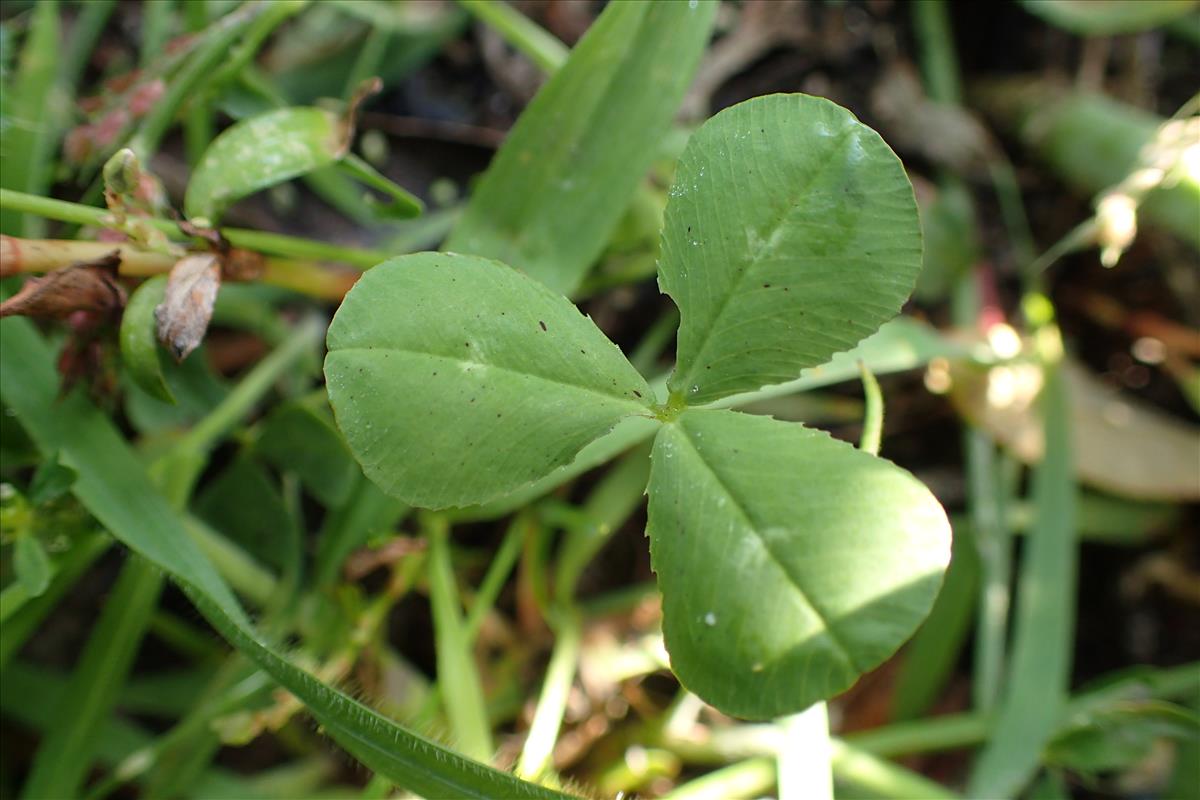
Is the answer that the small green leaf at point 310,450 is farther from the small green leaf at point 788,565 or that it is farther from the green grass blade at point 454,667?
the small green leaf at point 788,565

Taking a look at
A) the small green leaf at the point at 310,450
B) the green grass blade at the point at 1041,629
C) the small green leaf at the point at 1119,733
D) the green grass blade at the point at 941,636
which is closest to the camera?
the small green leaf at the point at 310,450

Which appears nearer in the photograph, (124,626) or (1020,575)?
(124,626)

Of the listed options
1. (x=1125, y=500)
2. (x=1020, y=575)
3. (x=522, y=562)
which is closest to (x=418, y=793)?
(x=522, y=562)

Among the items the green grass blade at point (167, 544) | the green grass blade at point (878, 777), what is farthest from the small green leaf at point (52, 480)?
the green grass blade at point (878, 777)

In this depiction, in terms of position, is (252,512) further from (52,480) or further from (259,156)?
(259,156)

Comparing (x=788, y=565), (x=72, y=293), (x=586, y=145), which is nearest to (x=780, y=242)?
(x=788, y=565)

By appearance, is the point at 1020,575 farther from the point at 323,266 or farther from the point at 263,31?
the point at 263,31
